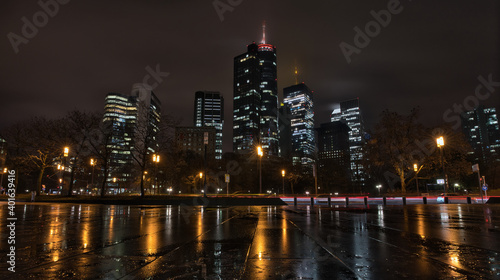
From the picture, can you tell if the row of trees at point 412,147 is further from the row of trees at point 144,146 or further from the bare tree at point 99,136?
the bare tree at point 99,136

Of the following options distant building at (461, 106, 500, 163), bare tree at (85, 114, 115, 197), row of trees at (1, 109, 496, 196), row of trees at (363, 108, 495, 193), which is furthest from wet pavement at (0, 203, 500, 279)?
distant building at (461, 106, 500, 163)

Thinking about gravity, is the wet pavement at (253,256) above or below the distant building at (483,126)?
below

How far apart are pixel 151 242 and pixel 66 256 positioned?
2.15 m

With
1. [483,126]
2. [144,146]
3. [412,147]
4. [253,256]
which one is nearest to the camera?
[253,256]

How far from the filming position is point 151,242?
7.86 metres

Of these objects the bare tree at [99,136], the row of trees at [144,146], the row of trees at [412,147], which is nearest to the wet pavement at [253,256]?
the row of trees at [144,146]

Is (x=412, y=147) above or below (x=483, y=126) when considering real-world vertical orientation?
below

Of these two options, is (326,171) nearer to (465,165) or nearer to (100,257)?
(465,165)

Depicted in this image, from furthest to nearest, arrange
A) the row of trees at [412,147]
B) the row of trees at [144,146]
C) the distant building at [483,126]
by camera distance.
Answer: the distant building at [483,126] < the row of trees at [412,147] < the row of trees at [144,146]

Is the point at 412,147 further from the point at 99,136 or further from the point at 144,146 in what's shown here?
the point at 99,136

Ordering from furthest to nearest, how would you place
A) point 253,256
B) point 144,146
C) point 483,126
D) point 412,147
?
point 483,126 < point 412,147 < point 144,146 < point 253,256

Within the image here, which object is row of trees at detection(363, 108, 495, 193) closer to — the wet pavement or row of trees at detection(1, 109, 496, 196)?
row of trees at detection(1, 109, 496, 196)

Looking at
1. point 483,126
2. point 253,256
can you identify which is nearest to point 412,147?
point 253,256

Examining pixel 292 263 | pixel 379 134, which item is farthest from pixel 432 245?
pixel 379 134
